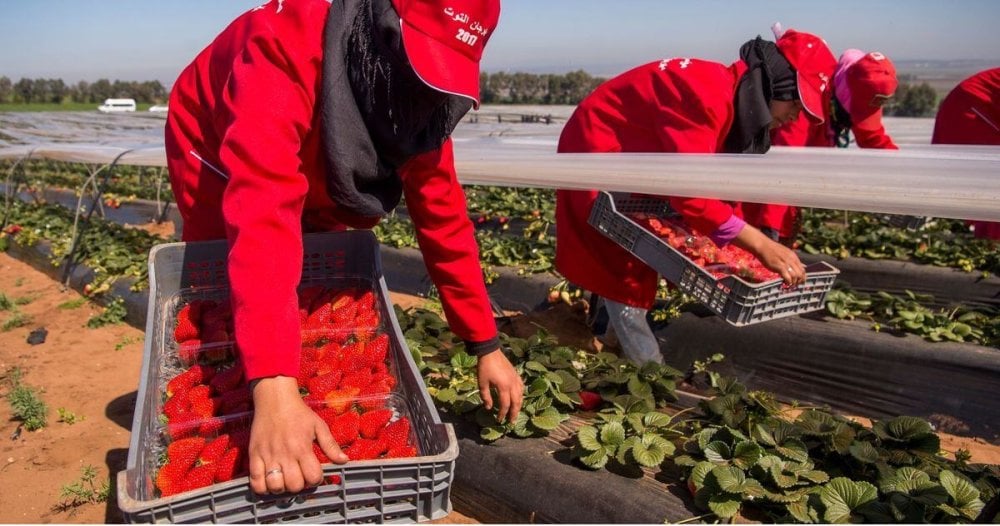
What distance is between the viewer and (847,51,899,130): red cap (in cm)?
458

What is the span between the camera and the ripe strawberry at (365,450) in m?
1.64

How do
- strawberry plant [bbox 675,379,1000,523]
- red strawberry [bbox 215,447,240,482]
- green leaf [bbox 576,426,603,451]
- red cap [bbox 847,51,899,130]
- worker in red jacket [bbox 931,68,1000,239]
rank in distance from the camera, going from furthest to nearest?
1. worker in red jacket [bbox 931,68,1000,239]
2. red cap [bbox 847,51,899,130]
3. green leaf [bbox 576,426,603,451]
4. strawberry plant [bbox 675,379,1000,523]
5. red strawberry [bbox 215,447,240,482]

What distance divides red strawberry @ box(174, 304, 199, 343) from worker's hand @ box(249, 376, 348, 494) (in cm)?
73

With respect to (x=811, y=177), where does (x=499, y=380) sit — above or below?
below

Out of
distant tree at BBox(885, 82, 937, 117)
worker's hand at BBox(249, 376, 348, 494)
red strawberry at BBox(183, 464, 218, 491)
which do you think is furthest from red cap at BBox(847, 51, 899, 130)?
distant tree at BBox(885, 82, 937, 117)

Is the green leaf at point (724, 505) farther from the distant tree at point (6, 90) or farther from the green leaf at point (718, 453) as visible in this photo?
the distant tree at point (6, 90)

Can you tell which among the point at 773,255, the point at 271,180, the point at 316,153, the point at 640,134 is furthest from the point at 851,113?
the point at 271,180

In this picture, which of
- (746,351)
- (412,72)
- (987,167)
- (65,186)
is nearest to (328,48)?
(412,72)

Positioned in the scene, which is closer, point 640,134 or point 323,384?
point 323,384

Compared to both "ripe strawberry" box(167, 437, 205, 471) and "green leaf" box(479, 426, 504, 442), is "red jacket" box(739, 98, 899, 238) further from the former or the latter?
"ripe strawberry" box(167, 437, 205, 471)

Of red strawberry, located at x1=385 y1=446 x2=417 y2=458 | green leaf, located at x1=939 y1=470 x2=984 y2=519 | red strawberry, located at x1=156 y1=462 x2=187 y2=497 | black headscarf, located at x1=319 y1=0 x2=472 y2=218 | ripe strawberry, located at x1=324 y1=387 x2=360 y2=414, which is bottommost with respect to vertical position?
green leaf, located at x1=939 y1=470 x2=984 y2=519

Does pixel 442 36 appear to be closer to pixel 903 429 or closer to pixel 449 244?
pixel 449 244

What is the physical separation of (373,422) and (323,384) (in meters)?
0.20

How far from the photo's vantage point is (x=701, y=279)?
3.18m
